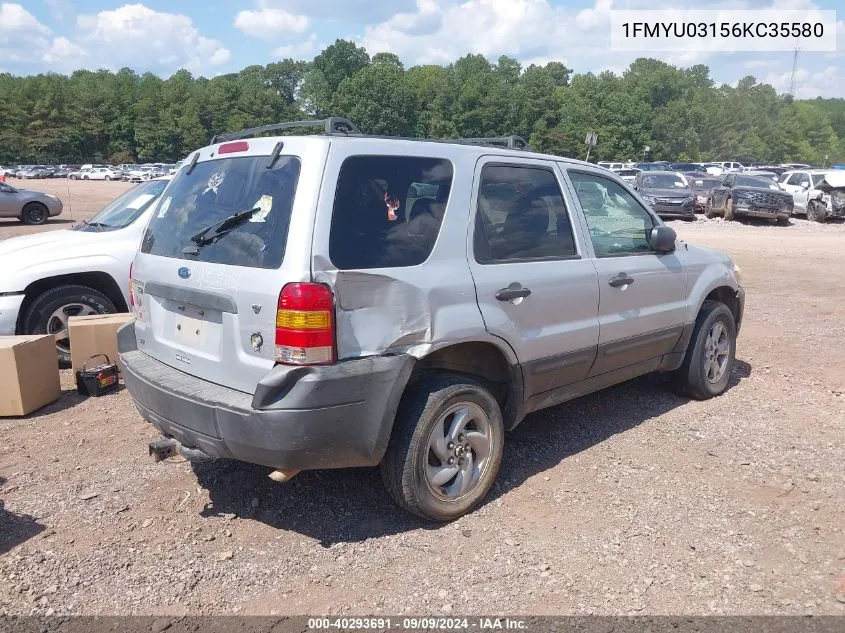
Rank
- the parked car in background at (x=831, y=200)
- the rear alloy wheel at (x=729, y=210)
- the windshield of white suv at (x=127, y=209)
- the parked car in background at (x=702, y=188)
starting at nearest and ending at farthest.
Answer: the windshield of white suv at (x=127, y=209)
the rear alloy wheel at (x=729, y=210)
the parked car in background at (x=831, y=200)
the parked car in background at (x=702, y=188)

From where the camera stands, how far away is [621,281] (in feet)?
15.0

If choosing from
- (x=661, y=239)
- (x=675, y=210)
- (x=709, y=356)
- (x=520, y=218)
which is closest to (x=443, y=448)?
(x=520, y=218)

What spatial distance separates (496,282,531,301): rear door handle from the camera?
149 inches

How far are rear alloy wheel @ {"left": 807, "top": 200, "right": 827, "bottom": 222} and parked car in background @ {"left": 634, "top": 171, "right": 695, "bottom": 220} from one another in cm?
458

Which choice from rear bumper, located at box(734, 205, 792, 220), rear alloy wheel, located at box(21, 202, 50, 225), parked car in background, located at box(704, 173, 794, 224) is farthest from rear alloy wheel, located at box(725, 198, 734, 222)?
rear alloy wheel, located at box(21, 202, 50, 225)

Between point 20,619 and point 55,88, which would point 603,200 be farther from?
point 55,88

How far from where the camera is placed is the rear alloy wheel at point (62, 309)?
6.14 m

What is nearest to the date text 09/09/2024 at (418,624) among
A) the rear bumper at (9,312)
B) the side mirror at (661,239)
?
the side mirror at (661,239)

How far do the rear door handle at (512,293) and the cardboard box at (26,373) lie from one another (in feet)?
12.1

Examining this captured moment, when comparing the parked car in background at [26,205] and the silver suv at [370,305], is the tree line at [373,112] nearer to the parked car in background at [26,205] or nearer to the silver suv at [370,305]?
the parked car in background at [26,205]

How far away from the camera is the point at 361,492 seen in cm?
411

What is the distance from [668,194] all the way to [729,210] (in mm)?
2210

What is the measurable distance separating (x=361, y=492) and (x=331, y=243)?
1635 millimetres

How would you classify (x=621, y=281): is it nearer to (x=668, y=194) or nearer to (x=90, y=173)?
(x=668, y=194)
